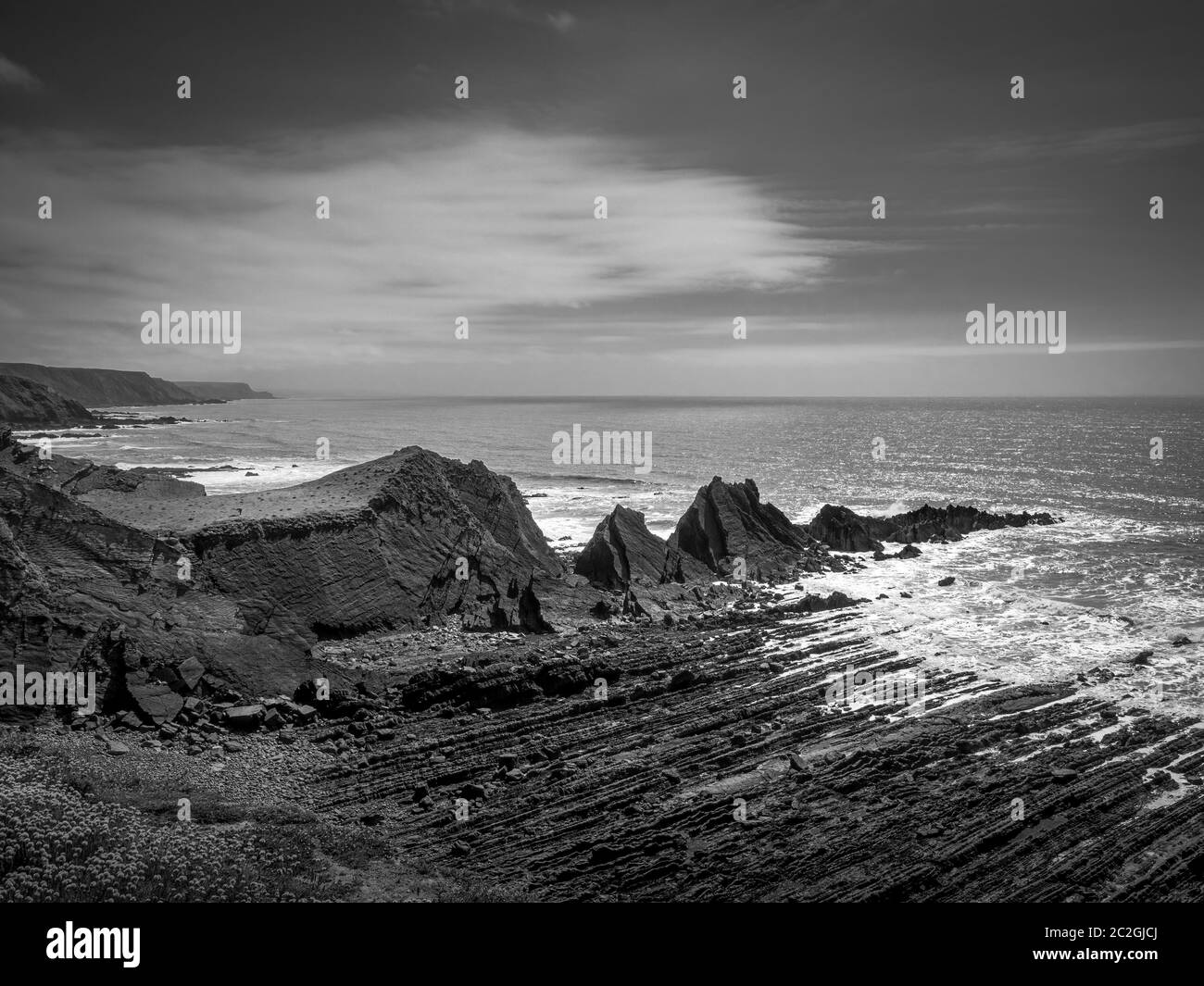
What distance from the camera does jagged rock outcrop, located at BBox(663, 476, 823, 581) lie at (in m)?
36.6

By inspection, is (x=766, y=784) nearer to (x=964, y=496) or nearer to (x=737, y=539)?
(x=737, y=539)

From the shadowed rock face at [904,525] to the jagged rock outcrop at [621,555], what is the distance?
1329 cm

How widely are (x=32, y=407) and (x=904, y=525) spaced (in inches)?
6217

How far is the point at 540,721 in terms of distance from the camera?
1952 cm

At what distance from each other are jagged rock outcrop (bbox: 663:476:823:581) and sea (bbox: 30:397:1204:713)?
10.1 ft

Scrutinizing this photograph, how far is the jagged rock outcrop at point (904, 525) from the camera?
43.1m

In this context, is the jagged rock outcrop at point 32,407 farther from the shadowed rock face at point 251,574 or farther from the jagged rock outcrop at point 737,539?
the jagged rock outcrop at point 737,539

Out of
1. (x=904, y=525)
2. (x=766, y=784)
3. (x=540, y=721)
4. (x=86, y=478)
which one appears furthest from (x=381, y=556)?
(x=904, y=525)

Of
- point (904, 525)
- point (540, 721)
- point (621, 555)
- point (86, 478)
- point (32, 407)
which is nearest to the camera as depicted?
point (540, 721)
